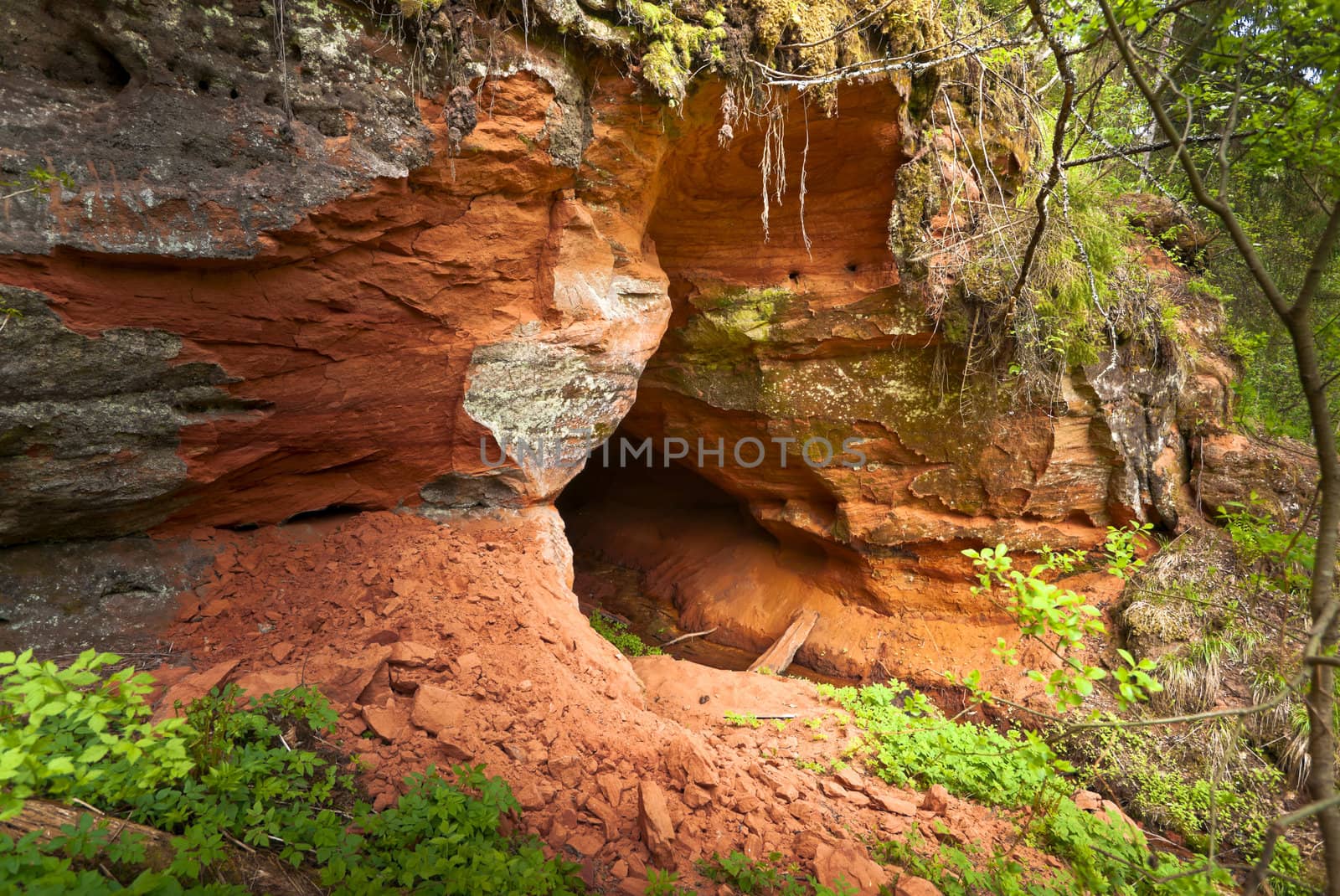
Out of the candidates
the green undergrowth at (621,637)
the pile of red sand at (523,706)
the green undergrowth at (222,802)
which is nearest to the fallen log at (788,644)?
the green undergrowth at (621,637)

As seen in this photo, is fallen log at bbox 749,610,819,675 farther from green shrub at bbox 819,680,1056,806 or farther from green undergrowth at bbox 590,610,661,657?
green shrub at bbox 819,680,1056,806

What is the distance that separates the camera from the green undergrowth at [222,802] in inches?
63.1

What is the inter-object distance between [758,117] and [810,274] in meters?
1.68

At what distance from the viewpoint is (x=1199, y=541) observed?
5.58 metres

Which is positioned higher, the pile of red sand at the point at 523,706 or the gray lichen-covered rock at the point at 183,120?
the gray lichen-covered rock at the point at 183,120

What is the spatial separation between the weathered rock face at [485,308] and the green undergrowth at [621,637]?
105 centimetres

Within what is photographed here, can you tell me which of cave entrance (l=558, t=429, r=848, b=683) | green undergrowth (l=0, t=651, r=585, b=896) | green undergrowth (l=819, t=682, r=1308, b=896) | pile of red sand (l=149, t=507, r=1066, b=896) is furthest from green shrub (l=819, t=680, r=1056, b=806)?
green undergrowth (l=0, t=651, r=585, b=896)

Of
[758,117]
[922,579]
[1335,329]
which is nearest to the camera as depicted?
[1335,329]

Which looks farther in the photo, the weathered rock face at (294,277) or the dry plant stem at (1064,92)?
the weathered rock face at (294,277)

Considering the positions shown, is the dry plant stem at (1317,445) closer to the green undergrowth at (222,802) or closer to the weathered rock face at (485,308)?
the green undergrowth at (222,802)

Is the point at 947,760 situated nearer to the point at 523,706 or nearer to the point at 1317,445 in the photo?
the point at 523,706

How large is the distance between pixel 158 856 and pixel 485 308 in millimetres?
3038

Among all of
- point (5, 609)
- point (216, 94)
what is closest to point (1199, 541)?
point (216, 94)

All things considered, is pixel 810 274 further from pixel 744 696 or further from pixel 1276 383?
pixel 1276 383
